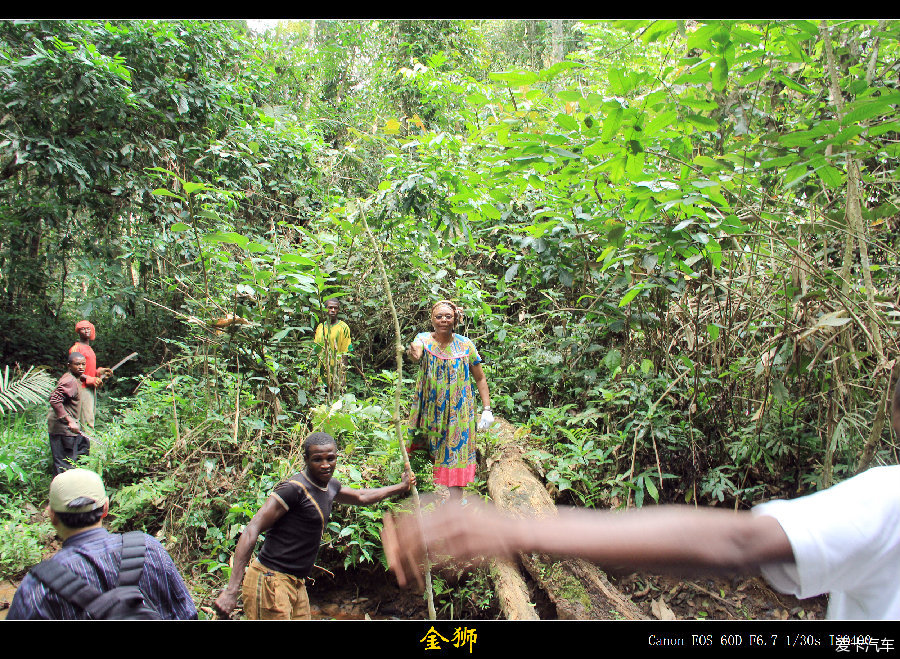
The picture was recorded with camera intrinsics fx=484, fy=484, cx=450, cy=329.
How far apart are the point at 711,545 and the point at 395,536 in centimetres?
67

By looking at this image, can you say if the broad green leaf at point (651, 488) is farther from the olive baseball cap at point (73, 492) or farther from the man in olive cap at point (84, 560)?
Answer: the olive baseball cap at point (73, 492)

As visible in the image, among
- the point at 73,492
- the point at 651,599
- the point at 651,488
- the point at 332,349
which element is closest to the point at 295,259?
the point at 332,349

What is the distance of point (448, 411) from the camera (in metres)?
4.58

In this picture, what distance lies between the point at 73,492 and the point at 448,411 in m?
3.01

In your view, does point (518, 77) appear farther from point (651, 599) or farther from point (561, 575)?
point (651, 599)

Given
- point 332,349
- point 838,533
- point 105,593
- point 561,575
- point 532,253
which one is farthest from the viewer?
point 332,349

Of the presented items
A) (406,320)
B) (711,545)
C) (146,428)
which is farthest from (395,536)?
(406,320)

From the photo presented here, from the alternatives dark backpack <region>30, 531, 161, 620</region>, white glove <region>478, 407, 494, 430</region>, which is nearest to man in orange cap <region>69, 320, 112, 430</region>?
white glove <region>478, 407, 494, 430</region>

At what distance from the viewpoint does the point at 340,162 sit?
9789mm

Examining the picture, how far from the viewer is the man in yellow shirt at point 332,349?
19.7ft

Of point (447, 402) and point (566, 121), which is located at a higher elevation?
point (566, 121)

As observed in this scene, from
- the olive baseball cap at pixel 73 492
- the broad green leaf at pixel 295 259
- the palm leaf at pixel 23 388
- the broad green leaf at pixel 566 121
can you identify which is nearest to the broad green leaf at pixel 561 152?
the broad green leaf at pixel 566 121

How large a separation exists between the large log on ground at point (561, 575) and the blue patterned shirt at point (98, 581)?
7.45ft
